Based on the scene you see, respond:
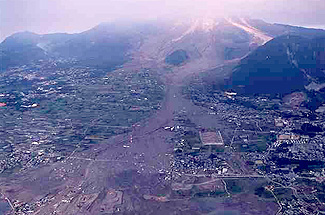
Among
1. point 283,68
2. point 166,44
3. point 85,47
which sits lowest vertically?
point 85,47

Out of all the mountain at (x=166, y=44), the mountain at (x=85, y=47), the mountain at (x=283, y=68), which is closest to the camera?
the mountain at (x=283, y=68)

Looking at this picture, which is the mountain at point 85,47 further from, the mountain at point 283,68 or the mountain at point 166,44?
the mountain at point 283,68

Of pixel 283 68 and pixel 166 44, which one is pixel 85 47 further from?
pixel 283 68

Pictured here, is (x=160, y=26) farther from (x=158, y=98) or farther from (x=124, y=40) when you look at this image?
(x=158, y=98)

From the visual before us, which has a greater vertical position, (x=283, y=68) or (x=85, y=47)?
(x=283, y=68)

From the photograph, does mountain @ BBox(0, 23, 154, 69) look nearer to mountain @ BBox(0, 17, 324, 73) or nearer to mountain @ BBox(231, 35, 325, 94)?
mountain @ BBox(0, 17, 324, 73)

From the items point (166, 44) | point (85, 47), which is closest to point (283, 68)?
point (166, 44)

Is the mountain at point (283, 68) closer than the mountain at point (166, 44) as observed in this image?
Yes

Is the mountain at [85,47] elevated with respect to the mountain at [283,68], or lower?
lower

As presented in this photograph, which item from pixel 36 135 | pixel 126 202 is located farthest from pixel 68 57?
pixel 126 202

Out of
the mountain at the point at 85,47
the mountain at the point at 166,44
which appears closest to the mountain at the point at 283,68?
the mountain at the point at 166,44

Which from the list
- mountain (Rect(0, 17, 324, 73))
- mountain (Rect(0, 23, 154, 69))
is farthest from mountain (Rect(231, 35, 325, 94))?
mountain (Rect(0, 23, 154, 69))
